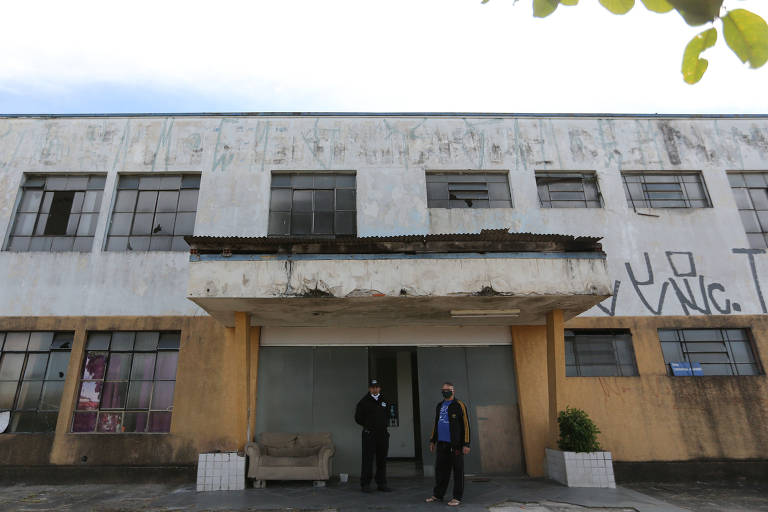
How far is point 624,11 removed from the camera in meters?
1.58

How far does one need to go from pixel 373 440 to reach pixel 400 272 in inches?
115

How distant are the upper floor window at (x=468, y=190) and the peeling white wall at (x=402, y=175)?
235mm

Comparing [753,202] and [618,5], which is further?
[753,202]

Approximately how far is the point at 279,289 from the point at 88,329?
498 cm

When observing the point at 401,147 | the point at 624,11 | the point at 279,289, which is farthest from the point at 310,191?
the point at 624,11

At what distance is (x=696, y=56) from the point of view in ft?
5.04

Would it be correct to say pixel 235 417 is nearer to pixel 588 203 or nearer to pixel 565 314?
pixel 565 314

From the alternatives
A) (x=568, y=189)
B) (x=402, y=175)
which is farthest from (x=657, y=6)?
(x=568, y=189)

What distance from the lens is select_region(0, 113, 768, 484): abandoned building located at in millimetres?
7395

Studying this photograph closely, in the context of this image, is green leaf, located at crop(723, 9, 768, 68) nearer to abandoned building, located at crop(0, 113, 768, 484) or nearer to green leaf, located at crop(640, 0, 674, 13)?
green leaf, located at crop(640, 0, 674, 13)

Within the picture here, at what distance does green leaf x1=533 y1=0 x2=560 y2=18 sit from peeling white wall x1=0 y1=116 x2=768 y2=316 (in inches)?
326

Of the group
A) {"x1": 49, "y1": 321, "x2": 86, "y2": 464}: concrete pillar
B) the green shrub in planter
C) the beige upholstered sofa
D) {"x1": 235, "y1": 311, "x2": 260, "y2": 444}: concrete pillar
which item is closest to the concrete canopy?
{"x1": 235, "y1": 311, "x2": 260, "y2": 444}: concrete pillar

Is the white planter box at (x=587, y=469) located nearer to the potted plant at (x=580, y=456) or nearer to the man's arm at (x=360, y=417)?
the potted plant at (x=580, y=456)

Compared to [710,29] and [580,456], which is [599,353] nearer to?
[580,456]
